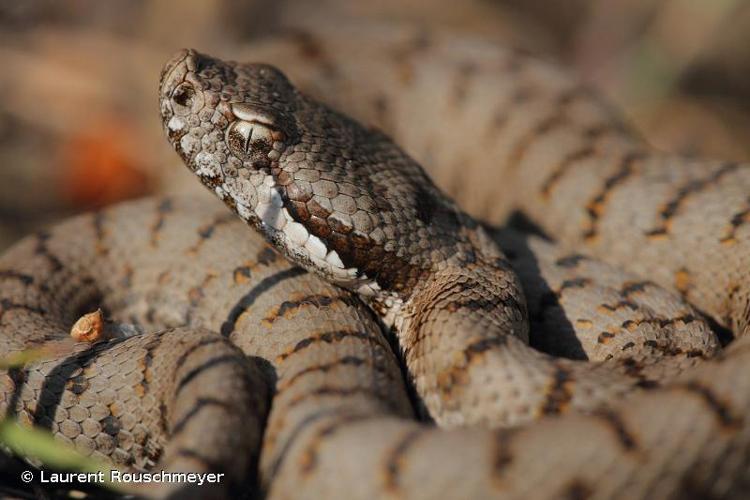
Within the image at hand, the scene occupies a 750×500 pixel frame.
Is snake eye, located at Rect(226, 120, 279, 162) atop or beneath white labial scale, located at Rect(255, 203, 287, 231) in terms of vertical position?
atop

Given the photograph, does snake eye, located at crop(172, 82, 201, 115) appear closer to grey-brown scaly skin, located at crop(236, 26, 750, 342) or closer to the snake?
the snake

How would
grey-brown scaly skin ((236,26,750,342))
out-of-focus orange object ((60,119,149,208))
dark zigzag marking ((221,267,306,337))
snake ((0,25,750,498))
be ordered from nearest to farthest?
1. snake ((0,25,750,498))
2. dark zigzag marking ((221,267,306,337))
3. grey-brown scaly skin ((236,26,750,342))
4. out-of-focus orange object ((60,119,149,208))

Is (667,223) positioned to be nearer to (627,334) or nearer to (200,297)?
(627,334)

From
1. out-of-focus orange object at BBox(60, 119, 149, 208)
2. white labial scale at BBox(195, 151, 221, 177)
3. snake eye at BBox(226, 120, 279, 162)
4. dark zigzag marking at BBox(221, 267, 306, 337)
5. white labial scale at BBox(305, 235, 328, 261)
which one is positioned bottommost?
out-of-focus orange object at BBox(60, 119, 149, 208)

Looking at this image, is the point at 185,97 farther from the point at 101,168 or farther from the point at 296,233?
the point at 101,168

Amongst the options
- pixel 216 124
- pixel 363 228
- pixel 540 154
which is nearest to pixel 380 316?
pixel 363 228

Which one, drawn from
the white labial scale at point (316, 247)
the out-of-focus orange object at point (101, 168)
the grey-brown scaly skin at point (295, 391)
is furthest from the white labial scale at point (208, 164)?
the out-of-focus orange object at point (101, 168)

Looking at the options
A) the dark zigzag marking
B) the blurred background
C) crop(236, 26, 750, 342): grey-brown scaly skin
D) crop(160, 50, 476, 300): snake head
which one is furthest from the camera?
the blurred background

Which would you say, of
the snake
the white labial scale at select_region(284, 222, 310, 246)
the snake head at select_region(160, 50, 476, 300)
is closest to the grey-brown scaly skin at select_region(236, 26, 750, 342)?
the snake
